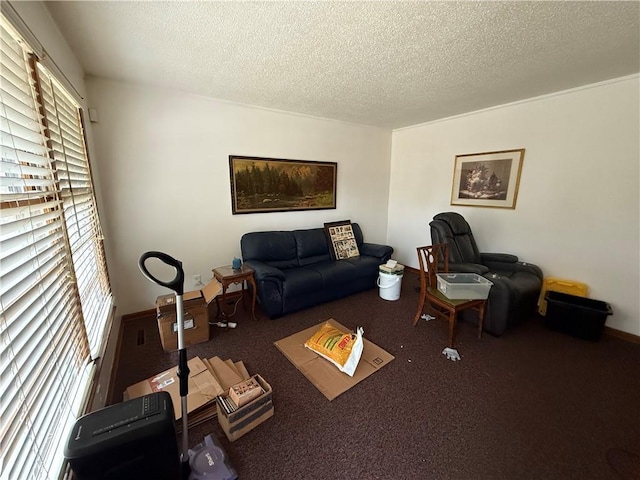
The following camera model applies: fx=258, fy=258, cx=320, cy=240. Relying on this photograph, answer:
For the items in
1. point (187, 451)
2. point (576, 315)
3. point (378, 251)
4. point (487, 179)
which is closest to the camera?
point (187, 451)

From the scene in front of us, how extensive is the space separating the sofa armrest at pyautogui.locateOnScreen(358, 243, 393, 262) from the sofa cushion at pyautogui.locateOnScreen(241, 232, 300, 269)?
1.06 m

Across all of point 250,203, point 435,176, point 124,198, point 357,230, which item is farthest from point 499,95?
point 124,198

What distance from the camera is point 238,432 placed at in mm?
1533

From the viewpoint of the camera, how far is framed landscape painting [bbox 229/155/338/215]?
3242mm

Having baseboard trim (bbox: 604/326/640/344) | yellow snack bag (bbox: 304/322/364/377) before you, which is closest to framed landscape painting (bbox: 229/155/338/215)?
yellow snack bag (bbox: 304/322/364/377)

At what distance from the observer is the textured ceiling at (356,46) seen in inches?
59.0

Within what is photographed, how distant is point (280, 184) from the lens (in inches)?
139

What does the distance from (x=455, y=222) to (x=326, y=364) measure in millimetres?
2331

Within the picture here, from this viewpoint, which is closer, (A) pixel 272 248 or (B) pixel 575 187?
(B) pixel 575 187

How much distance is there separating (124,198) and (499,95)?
414 centimetres

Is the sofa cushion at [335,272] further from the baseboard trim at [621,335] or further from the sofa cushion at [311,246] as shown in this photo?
the baseboard trim at [621,335]

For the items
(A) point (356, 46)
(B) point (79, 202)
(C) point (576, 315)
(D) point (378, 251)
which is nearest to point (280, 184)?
(D) point (378, 251)

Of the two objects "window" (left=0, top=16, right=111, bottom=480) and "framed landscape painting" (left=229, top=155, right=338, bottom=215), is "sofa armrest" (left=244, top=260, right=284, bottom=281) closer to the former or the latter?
"framed landscape painting" (left=229, top=155, right=338, bottom=215)

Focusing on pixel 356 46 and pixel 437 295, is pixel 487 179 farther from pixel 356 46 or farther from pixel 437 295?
pixel 356 46
